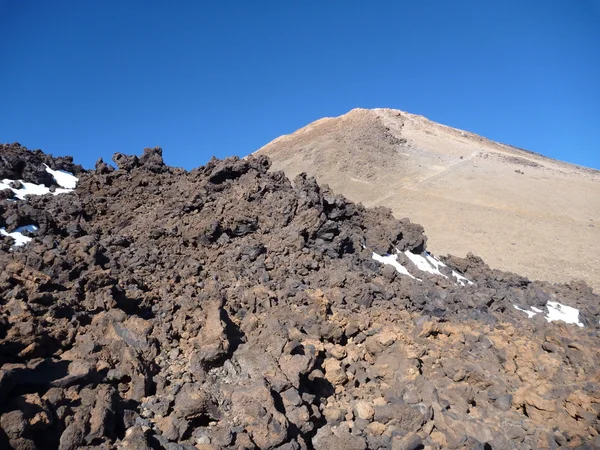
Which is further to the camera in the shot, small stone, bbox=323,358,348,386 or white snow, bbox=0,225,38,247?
white snow, bbox=0,225,38,247

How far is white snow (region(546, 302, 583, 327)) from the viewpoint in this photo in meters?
10.5

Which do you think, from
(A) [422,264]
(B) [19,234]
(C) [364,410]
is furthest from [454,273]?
(B) [19,234]

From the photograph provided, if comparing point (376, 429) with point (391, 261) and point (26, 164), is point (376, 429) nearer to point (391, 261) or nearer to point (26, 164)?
point (391, 261)

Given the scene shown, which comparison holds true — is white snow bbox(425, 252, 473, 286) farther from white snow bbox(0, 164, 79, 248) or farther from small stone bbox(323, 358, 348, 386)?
white snow bbox(0, 164, 79, 248)

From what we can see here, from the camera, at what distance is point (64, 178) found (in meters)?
10.4

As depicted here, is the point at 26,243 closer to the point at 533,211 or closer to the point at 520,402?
the point at 520,402

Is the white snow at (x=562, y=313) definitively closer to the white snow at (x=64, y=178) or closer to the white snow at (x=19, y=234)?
A: the white snow at (x=19, y=234)

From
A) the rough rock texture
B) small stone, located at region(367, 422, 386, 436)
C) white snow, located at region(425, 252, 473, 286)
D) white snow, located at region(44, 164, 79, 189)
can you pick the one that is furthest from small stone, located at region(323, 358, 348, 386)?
the rough rock texture

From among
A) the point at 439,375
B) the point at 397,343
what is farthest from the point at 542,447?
the point at 397,343

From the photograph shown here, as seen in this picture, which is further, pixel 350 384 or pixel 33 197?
pixel 33 197

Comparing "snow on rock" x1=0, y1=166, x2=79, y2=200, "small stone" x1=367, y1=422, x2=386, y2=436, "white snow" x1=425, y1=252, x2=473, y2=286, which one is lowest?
"small stone" x1=367, y1=422, x2=386, y2=436

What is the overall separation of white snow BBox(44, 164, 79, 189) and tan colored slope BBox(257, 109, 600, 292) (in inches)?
594

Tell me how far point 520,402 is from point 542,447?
0.68 metres

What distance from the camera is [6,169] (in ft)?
30.2
